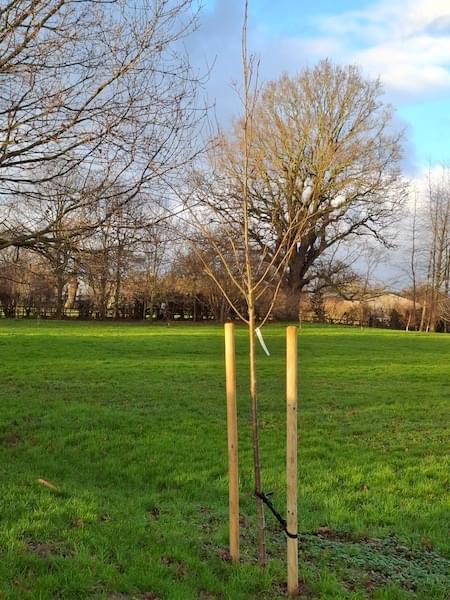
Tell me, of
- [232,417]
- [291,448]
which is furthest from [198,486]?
[291,448]

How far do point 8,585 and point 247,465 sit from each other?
158 inches

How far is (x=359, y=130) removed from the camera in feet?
113

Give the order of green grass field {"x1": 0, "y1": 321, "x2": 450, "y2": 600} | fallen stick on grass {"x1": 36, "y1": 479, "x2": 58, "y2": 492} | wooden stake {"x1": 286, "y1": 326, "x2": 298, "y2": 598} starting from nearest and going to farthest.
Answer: wooden stake {"x1": 286, "y1": 326, "x2": 298, "y2": 598} → green grass field {"x1": 0, "y1": 321, "x2": 450, "y2": 600} → fallen stick on grass {"x1": 36, "y1": 479, "x2": 58, "y2": 492}

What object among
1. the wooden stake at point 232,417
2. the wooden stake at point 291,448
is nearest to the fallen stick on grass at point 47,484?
the wooden stake at point 232,417

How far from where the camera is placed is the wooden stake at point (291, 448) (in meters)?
3.52

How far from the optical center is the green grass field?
388cm

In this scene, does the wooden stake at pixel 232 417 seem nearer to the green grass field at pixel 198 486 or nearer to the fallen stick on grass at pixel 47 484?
the green grass field at pixel 198 486

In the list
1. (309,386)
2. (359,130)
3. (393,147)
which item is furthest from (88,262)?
(393,147)

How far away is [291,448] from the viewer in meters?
3.57

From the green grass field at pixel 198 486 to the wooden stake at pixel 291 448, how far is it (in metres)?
0.21

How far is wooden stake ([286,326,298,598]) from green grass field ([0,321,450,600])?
21 centimetres

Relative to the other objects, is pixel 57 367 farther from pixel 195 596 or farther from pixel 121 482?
pixel 195 596

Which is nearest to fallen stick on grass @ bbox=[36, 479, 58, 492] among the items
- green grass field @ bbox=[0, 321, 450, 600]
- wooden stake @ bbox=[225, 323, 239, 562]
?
green grass field @ bbox=[0, 321, 450, 600]

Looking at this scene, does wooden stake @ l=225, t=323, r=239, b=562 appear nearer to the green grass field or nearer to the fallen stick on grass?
the green grass field
